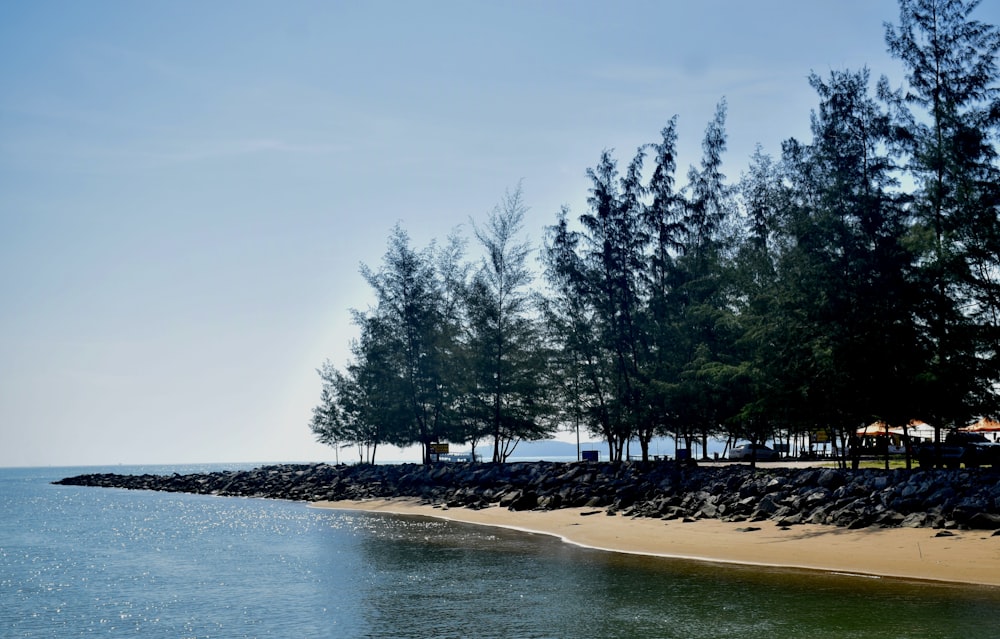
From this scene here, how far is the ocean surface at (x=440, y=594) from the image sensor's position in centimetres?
1880

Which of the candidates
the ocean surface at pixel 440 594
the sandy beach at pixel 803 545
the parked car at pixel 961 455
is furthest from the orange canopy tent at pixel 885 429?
the ocean surface at pixel 440 594

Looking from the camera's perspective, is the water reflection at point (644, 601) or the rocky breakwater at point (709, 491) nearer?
the water reflection at point (644, 601)

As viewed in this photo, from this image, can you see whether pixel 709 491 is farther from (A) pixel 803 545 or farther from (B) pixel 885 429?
(A) pixel 803 545

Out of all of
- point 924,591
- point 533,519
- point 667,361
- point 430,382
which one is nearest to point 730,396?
point 667,361

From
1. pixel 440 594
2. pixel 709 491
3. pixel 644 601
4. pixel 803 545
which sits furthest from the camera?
pixel 709 491

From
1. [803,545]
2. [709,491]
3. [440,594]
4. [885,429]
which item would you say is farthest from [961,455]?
[440,594]

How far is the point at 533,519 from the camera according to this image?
132ft

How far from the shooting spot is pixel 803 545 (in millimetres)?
27609

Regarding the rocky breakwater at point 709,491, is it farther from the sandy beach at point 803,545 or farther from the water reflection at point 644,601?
the water reflection at point 644,601

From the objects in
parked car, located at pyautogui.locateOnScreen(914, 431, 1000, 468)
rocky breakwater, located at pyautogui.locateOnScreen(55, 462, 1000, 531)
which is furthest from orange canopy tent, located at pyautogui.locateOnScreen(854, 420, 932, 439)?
rocky breakwater, located at pyautogui.locateOnScreen(55, 462, 1000, 531)

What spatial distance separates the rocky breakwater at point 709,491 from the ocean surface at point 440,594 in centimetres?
593

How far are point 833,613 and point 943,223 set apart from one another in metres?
20.0

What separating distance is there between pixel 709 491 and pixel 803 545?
378 inches

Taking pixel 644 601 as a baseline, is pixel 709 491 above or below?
above
